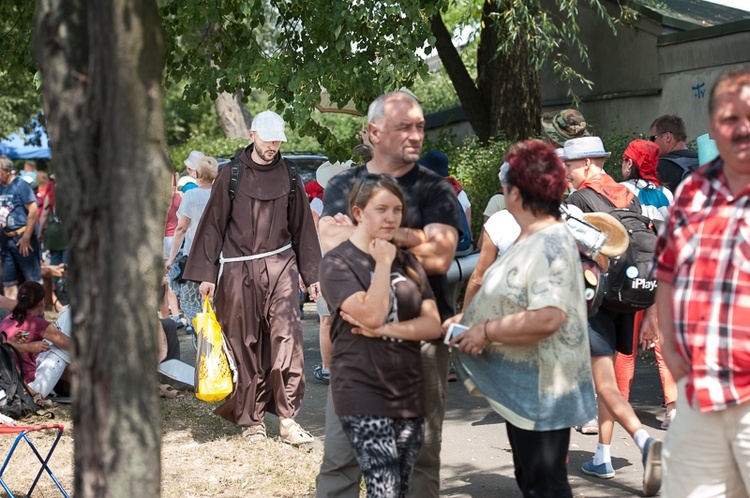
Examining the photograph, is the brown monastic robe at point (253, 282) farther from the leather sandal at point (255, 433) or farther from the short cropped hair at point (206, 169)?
the short cropped hair at point (206, 169)

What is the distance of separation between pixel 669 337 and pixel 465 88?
11.0 meters

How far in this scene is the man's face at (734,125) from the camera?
10.9 ft

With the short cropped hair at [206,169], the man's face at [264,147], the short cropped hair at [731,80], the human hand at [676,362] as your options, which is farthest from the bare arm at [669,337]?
the short cropped hair at [206,169]

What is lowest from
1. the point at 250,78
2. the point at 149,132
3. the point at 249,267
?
the point at 249,267

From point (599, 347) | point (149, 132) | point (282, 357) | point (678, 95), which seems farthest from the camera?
point (678, 95)

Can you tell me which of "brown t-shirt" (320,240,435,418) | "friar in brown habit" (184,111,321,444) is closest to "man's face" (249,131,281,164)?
"friar in brown habit" (184,111,321,444)

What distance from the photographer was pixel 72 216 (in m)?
2.85

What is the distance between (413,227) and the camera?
184 inches

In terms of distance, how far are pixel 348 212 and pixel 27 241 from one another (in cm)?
1067

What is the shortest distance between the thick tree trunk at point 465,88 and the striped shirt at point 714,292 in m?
10.8

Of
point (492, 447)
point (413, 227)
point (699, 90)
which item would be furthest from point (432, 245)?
point (699, 90)

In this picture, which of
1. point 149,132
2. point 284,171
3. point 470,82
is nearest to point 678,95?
point 470,82

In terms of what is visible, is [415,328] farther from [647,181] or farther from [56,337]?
[56,337]

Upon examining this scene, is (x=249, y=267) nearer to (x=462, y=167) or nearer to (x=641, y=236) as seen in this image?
(x=641, y=236)
